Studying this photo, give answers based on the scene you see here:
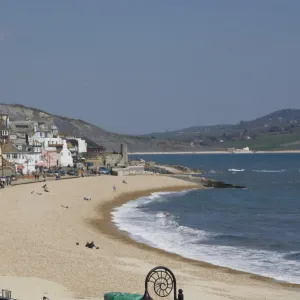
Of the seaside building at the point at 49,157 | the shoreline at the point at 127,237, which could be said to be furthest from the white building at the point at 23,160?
the shoreline at the point at 127,237

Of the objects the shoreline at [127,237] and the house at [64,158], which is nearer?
the shoreline at [127,237]

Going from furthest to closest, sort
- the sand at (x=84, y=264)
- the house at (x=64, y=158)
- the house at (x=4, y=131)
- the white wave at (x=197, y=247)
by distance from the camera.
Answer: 1. the house at (x=64, y=158)
2. the house at (x=4, y=131)
3. the white wave at (x=197, y=247)
4. the sand at (x=84, y=264)

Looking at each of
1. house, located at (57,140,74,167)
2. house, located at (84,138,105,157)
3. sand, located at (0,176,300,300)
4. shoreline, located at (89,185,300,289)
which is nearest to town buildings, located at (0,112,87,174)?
house, located at (57,140,74,167)

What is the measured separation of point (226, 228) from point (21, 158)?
4862cm

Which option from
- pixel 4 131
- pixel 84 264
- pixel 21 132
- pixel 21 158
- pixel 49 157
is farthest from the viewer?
pixel 21 132

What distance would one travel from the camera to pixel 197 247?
3259 cm

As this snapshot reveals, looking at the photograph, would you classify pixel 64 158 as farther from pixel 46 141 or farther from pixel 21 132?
pixel 21 132

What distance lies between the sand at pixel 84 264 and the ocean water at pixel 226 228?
4.56 ft

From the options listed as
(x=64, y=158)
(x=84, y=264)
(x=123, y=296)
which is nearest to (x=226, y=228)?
(x=84, y=264)

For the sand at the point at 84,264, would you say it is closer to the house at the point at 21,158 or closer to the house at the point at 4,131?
the house at the point at 21,158

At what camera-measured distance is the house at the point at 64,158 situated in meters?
98.2

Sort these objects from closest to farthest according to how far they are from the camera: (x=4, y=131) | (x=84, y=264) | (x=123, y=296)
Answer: (x=123, y=296)
(x=84, y=264)
(x=4, y=131)

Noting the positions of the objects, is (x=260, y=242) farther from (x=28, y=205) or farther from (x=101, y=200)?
(x=101, y=200)

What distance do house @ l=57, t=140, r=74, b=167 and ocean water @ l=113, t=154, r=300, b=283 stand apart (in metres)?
33.5
